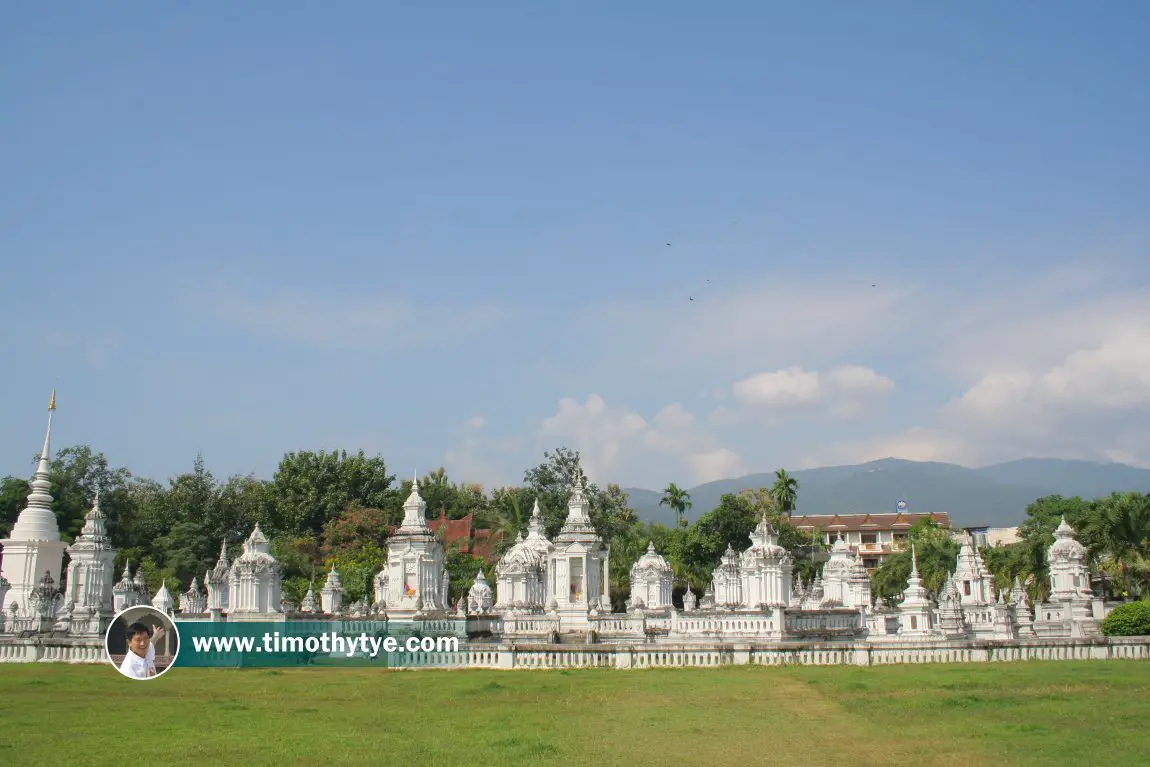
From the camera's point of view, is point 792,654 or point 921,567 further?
point 921,567

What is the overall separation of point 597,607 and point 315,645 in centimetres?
1236

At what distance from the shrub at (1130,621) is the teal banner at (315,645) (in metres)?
21.4

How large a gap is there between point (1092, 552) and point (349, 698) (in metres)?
35.8

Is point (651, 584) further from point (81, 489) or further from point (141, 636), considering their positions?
point (81, 489)

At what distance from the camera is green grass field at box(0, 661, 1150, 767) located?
16156 mm

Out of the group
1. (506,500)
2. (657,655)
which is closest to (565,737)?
(657,655)

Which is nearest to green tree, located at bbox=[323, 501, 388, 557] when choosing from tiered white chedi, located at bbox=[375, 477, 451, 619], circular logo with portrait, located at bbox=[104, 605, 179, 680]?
tiered white chedi, located at bbox=[375, 477, 451, 619]

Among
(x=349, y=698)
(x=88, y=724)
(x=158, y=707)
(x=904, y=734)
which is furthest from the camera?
(x=349, y=698)

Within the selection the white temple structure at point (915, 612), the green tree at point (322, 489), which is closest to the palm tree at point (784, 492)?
the green tree at point (322, 489)

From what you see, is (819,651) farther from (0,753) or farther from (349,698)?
(0,753)

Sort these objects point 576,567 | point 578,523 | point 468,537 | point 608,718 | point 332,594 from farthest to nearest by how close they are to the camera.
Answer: point 468,537 → point 332,594 → point 578,523 → point 576,567 → point 608,718

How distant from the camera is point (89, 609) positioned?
4712 cm

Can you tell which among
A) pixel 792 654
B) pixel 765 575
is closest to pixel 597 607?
pixel 765 575

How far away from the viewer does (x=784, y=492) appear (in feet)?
308
